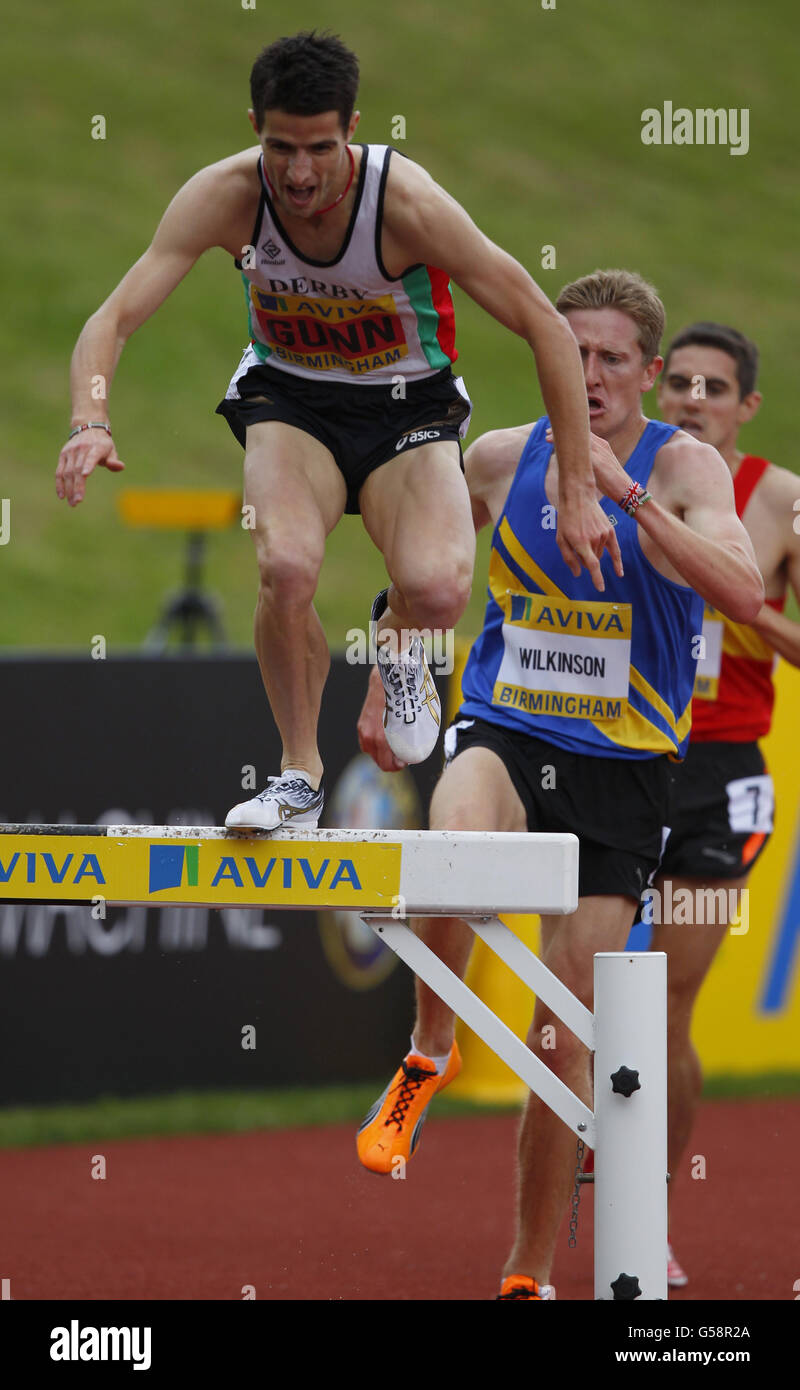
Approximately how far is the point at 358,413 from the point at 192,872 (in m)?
1.30

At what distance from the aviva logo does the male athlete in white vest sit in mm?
164

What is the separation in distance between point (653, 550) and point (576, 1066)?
143 centimetres

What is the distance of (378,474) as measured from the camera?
475 cm

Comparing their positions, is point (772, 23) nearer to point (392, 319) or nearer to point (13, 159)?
point (13, 159)

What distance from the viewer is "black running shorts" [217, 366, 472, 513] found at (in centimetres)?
472

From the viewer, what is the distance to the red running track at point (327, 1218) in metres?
6.29

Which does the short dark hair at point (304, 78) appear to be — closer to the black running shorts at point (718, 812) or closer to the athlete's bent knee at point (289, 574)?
the athlete's bent knee at point (289, 574)

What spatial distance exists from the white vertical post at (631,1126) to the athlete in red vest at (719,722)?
201cm

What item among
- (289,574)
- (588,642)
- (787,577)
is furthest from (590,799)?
(787,577)

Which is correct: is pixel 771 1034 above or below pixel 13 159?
below

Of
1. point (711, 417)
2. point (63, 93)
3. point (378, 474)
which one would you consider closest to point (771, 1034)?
point (711, 417)

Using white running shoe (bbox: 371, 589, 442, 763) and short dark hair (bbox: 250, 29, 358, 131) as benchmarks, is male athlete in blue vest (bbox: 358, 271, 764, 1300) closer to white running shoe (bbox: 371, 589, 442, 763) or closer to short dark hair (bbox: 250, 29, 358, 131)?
white running shoe (bbox: 371, 589, 442, 763)

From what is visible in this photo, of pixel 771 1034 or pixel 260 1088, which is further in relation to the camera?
pixel 771 1034

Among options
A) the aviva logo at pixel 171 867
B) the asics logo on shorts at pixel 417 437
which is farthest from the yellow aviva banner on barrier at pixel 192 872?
the asics logo on shorts at pixel 417 437
